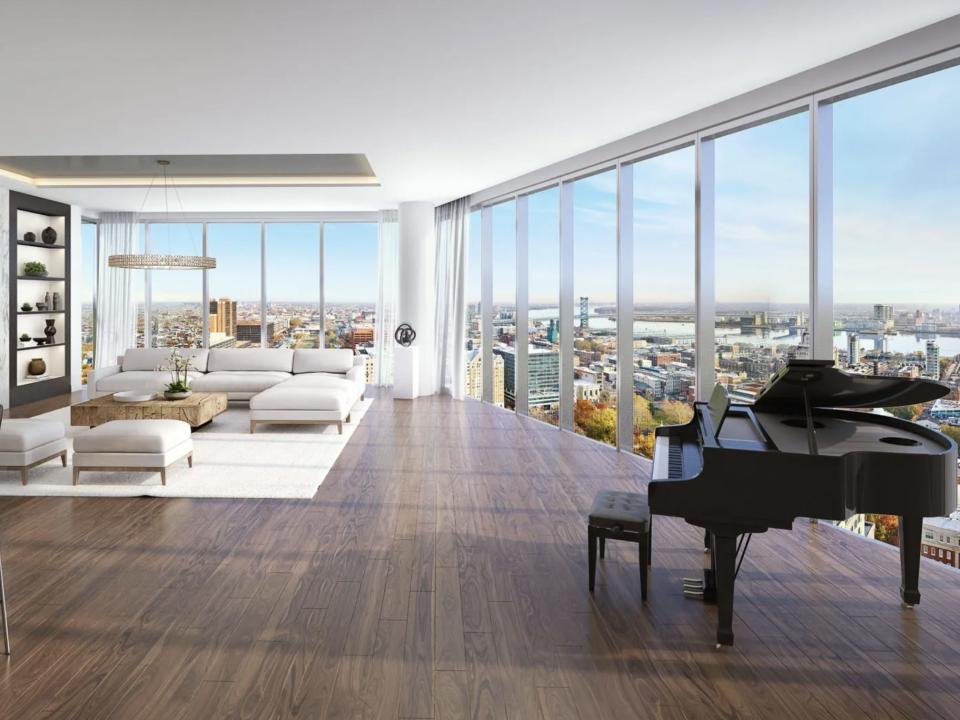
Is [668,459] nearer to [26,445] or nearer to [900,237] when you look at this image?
[900,237]

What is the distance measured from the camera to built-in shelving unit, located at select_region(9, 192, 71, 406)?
7.75 meters

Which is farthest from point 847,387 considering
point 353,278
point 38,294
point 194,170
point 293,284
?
point 38,294

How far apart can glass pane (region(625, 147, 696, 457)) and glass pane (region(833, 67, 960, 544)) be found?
1.22 metres

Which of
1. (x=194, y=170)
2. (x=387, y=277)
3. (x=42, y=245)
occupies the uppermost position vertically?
(x=194, y=170)

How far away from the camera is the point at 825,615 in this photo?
100 inches

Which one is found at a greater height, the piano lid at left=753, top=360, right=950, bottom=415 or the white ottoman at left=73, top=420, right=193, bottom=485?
the piano lid at left=753, top=360, right=950, bottom=415

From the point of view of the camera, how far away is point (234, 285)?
964 centimetres

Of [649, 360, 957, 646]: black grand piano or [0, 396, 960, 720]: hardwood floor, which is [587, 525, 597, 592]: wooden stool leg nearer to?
[0, 396, 960, 720]: hardwood floor

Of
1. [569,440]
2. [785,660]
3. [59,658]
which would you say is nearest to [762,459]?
[785,660]

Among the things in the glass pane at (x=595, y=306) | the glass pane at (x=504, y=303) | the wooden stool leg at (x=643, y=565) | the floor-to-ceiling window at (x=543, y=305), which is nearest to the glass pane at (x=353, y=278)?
the glass pane at (x=504, y=303)

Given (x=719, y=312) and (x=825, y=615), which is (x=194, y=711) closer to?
(x=825, y=615)

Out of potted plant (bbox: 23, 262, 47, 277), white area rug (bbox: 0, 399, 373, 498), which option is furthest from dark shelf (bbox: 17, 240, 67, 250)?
white area rug (bbox: 0, 399, 373, 498)

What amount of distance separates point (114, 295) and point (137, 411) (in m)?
4.82

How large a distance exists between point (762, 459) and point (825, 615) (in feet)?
2.88
